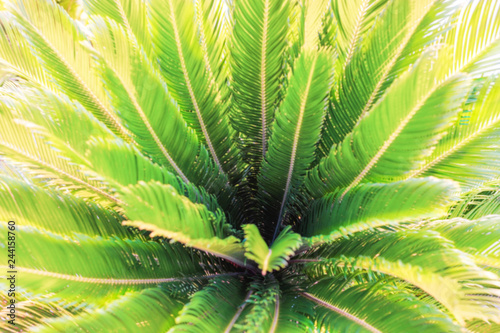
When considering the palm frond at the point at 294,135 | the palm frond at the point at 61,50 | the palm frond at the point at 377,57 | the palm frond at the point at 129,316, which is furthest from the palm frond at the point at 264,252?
the palm frond at the point at 61,50

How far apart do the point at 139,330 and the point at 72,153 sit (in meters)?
0.43

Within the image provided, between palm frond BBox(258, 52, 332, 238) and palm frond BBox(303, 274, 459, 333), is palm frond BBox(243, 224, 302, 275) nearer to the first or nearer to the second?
palm frond BBox(303, 274, 459, 333)

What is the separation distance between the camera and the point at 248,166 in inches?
52.9

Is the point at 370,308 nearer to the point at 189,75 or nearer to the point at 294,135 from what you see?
the point at 294,135

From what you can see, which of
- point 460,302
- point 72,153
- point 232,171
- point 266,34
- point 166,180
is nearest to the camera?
point 460,302

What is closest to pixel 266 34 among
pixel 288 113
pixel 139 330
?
pixel 288 113

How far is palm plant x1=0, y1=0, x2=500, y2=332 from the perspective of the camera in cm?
73

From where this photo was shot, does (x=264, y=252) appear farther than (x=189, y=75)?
No

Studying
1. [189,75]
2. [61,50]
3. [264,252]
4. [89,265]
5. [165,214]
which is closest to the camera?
[165,214]

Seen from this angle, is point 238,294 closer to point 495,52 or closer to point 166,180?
point 166,180

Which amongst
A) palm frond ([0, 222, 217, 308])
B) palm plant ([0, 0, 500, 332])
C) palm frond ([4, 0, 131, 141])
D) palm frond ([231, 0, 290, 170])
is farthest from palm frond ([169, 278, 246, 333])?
palm frond ([4, 0, 131, 141])

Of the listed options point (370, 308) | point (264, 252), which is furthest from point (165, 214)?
point (370, 308)

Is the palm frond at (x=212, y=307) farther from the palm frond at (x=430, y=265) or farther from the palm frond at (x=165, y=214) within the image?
the palm frond at (x=430, y=265)

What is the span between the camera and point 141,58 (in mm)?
933
